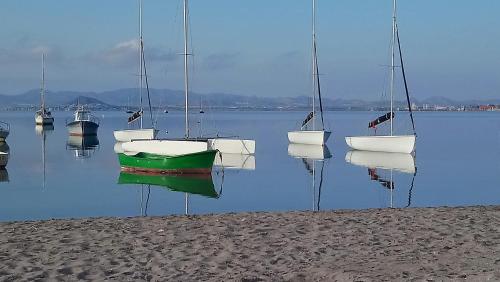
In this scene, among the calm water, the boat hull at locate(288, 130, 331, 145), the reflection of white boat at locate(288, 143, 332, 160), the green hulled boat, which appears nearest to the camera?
the calm water

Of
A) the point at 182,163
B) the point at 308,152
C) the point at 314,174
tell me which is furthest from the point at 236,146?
the point at 182,163

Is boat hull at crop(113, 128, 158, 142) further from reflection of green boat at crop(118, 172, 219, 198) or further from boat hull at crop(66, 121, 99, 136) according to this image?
reflection of green boat at crop(118, 172, 219, 198)

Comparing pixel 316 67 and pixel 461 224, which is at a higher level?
pixel 316 67

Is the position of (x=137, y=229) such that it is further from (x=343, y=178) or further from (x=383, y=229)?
(x=343, y=178)

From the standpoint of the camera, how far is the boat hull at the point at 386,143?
41312mm

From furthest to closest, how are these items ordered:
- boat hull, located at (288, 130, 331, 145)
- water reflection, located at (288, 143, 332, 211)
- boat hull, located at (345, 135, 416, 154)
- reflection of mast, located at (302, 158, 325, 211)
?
boat hull, located at (288, 130, 331, 145)
boat hull, located at (345, 135, 416, 154)
water reflection, located at (288, 143, 332, 211)
reflection of mast, located at (302, 158, 325, 211)

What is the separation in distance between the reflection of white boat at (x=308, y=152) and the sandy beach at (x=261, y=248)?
90.2 feet

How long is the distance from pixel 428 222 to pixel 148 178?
1607cm

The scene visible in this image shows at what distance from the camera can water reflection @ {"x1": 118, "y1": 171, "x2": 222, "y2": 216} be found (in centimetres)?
2345

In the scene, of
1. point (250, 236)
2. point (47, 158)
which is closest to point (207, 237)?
point (250, 236)

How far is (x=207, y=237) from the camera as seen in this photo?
11453 mm

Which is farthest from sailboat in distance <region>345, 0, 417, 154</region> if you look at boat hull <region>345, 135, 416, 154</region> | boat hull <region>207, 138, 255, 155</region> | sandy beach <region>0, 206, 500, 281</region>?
sandy beach <region>0, 206, 500, 281</region>

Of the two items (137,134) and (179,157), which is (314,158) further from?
(137,134)

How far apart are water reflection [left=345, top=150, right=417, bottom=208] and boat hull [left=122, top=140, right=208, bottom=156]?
799cm
